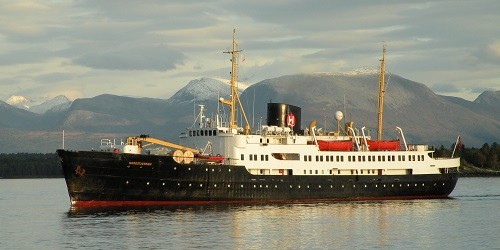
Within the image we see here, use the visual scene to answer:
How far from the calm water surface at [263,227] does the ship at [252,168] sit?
179cm

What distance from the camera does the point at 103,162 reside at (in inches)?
2721

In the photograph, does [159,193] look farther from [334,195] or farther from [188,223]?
[334,195]

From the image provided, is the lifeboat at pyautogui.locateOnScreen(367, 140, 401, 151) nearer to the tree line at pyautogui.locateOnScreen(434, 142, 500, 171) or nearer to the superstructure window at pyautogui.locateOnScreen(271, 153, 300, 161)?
the superstructure window at pyautogui.locateOnScreen(271, 153, 300, 161)

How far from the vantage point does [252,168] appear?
75.1 m

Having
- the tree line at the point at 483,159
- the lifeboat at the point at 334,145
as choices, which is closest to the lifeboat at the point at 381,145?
the lifeboat at the point at 334,145

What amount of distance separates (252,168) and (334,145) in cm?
906

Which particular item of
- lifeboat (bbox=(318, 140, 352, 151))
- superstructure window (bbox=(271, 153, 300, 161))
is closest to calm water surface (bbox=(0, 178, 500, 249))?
superstructure window (bbox=(271, 153, 300, 161))

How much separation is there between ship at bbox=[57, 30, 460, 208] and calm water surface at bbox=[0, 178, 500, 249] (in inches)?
70.5

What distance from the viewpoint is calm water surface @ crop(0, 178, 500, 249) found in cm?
5197

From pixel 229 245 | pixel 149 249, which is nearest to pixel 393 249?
pixel 229 245

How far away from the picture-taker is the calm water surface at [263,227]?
171 feet

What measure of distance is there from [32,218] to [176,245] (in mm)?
22728

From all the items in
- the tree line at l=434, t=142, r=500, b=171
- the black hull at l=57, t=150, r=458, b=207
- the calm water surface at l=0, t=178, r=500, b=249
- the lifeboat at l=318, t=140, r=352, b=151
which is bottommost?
the calm water surface at l=0, t=178, r=500, b=249

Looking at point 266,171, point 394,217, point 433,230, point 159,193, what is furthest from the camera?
point 266,171
